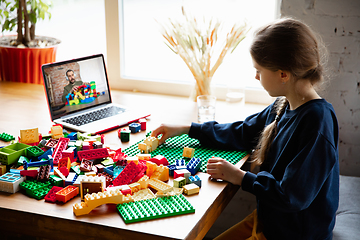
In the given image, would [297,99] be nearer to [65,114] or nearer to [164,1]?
[65,114]

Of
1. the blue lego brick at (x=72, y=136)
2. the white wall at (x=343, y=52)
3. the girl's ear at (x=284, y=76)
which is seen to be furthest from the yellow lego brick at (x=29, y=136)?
the white wall at (x=343, y=52)

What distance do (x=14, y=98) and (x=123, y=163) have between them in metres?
0.98

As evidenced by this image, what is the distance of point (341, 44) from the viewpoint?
1.70 metres

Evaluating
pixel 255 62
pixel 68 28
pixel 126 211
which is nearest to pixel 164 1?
pixel 68 28

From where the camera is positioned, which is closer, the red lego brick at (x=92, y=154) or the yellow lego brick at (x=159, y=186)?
the yellow lego brick at (x=159, y=186)

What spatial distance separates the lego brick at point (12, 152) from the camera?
114 centimetres

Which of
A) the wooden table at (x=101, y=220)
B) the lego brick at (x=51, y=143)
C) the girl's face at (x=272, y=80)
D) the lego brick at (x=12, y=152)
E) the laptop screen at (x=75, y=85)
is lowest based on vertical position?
the wooden table at (x=101, y=220)

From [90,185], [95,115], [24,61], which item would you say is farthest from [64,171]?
A: [24,61]

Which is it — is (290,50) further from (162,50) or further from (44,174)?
(162,50)

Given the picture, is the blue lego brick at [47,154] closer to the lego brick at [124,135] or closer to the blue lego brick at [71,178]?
the blue lego brick at [71,178]

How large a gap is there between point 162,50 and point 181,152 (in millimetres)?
1034

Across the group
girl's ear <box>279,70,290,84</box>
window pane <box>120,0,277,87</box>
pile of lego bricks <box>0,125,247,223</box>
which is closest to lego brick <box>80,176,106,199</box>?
pile of lego bricks <box>0,125,247,223</box>

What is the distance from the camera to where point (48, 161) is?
1135 millimetres

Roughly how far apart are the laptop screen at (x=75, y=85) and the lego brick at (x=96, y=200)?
26.5 inches
